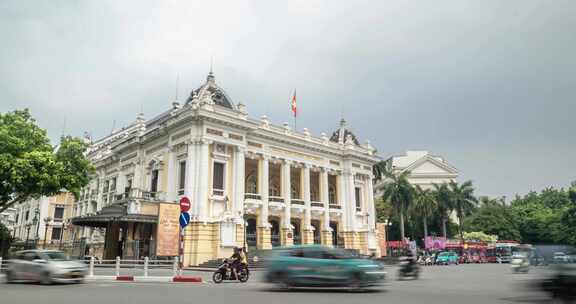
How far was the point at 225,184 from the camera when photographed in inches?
1294

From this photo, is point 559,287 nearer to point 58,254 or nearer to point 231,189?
point 58,254

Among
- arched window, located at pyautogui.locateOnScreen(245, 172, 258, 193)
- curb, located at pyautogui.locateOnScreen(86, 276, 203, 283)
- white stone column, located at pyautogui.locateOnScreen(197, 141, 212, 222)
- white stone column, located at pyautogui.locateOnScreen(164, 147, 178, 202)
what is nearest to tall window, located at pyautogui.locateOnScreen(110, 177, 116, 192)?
white stone column, located at pyautogui.locateOnScreen(164, 147, 178, 202)

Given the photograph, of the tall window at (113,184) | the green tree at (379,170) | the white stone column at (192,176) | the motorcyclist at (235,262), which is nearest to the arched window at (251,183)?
the white stone column at (192,176)

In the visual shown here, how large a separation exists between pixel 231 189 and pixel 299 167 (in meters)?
9.10

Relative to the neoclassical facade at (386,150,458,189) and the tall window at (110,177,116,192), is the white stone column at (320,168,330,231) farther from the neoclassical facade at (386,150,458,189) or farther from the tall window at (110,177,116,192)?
the neoclassical facade at (386,150,458,189)

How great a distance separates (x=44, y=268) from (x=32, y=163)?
450 inches

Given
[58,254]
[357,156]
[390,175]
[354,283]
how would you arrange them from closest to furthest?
[354,283]
[58,254]
[357,156]
[390,175]

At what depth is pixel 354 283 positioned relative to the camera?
12703 mm

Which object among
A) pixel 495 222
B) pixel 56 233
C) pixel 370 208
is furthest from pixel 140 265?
pixel 495 222

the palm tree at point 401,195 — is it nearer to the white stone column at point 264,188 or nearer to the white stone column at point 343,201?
the white stone column at point 343,201

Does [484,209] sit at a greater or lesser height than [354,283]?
greater

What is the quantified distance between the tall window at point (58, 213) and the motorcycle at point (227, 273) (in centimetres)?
4706

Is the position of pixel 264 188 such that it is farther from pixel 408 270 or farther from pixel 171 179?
pixel 408 270

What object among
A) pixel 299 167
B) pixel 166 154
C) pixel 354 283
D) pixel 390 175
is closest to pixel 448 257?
pixel 390 175
